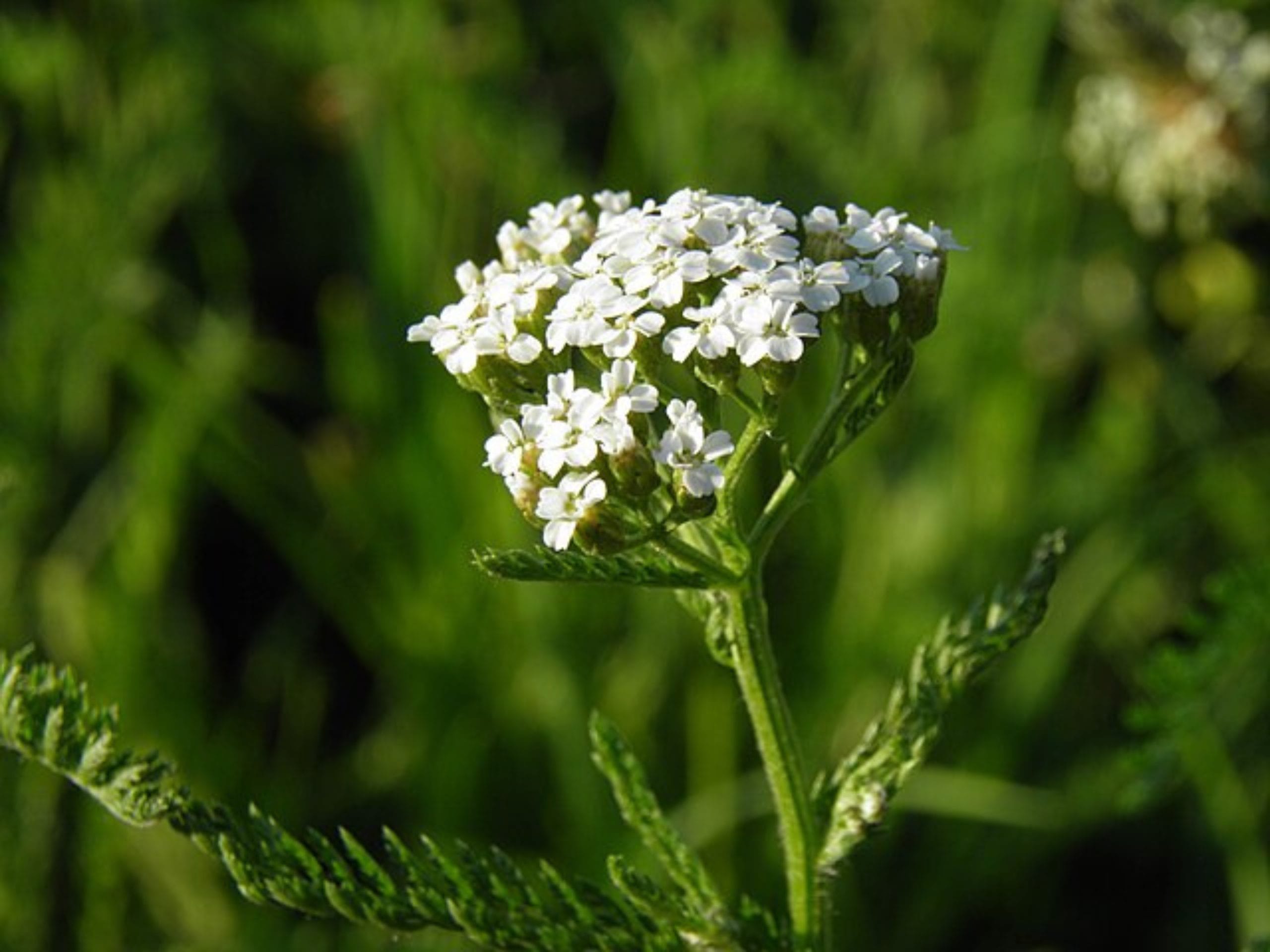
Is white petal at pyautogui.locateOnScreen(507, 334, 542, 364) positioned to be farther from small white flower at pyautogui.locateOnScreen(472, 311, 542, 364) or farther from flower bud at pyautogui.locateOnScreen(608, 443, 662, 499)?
flower bud at pyautogui.locateOnScreen(608, 443, 662, 499)

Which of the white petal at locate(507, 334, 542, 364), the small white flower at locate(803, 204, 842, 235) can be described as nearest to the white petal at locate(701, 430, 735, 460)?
the white petal at locate(507, 334, 542, 364)

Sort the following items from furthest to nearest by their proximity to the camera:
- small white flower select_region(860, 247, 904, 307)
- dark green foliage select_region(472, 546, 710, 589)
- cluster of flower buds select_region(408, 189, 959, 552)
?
small white flower select_region(860, 247, 904, 307) < cluster of flower buds select_region(408, 189, 959, 552) < dark green foliage select_region(472, 546, 710, 589)

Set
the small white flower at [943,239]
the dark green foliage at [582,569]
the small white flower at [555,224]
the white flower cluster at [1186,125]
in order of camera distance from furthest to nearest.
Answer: the white flower cluster at [1186,125], the small white flower at [555,224], the small white flower at [943,239], the dark green foliage at [582,569]

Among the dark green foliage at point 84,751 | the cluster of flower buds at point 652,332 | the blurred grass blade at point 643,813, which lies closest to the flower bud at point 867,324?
the cluster of flower buds at point 652,332

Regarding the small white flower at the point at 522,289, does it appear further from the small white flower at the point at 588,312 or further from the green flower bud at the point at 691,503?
the green flower bud at the point at 691,503

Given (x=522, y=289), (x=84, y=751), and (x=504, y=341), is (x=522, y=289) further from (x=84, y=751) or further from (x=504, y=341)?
(x=84, y=751)

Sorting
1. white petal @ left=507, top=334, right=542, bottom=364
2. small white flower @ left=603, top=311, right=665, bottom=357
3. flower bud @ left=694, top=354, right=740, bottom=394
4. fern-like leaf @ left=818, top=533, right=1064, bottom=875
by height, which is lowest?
fern-like leaf @ left=818, top=533, right=1064, bottom=875

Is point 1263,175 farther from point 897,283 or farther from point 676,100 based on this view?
point 897,283

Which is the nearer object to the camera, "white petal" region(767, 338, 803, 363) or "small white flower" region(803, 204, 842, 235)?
"white petal" region(767, 338, 803, 363)
